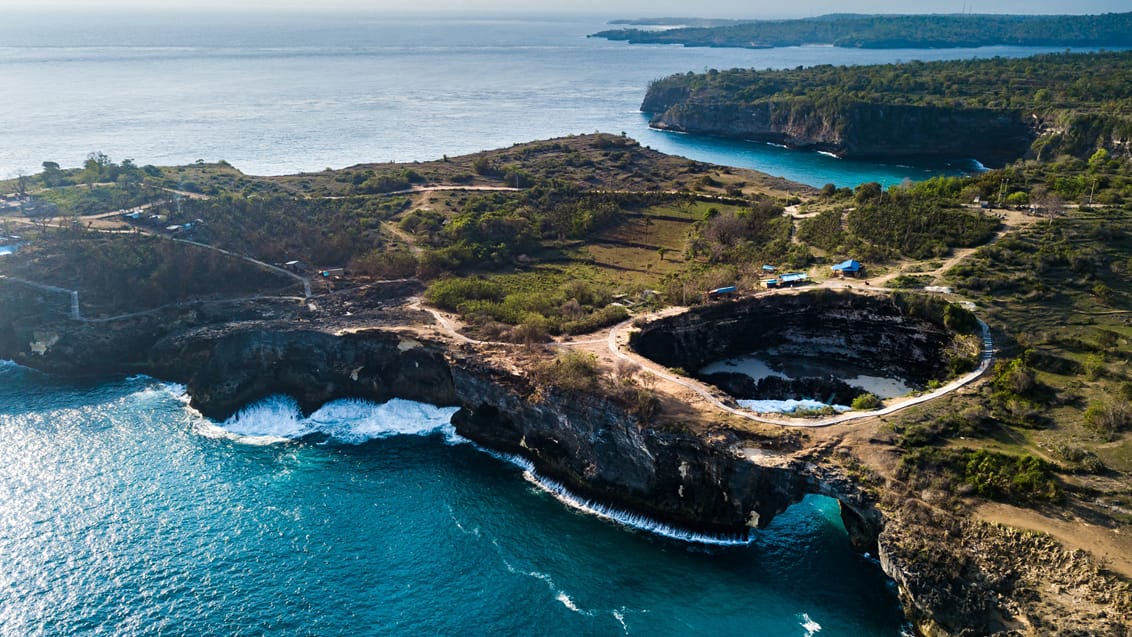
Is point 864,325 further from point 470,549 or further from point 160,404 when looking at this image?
point 160,404

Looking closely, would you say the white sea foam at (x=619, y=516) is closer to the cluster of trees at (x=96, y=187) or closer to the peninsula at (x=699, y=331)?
the peninsula at (x=699, y=331)

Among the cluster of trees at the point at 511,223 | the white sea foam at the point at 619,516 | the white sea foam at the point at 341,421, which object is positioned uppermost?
the cluster of trees at the point at 511,223

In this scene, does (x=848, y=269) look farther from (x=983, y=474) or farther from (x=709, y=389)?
(x=983, y=474)

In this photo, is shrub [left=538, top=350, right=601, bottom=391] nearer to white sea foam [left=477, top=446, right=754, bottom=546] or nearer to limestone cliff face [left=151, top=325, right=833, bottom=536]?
limestone cliff face [left=151, top=325, right=833, bottom=536]

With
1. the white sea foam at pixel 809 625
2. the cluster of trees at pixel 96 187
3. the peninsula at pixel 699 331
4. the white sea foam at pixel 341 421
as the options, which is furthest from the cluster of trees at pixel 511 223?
the white sea foam at pixel 809 625

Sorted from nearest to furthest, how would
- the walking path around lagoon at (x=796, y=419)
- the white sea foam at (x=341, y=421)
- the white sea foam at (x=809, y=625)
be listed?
1. the white sea foam at (x=809, y=625)
2. the walking path around lagoon at (x=796, y=419)
3. the white sea foam at (x=341, y=421)

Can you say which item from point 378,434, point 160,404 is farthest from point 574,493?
point 160,404
